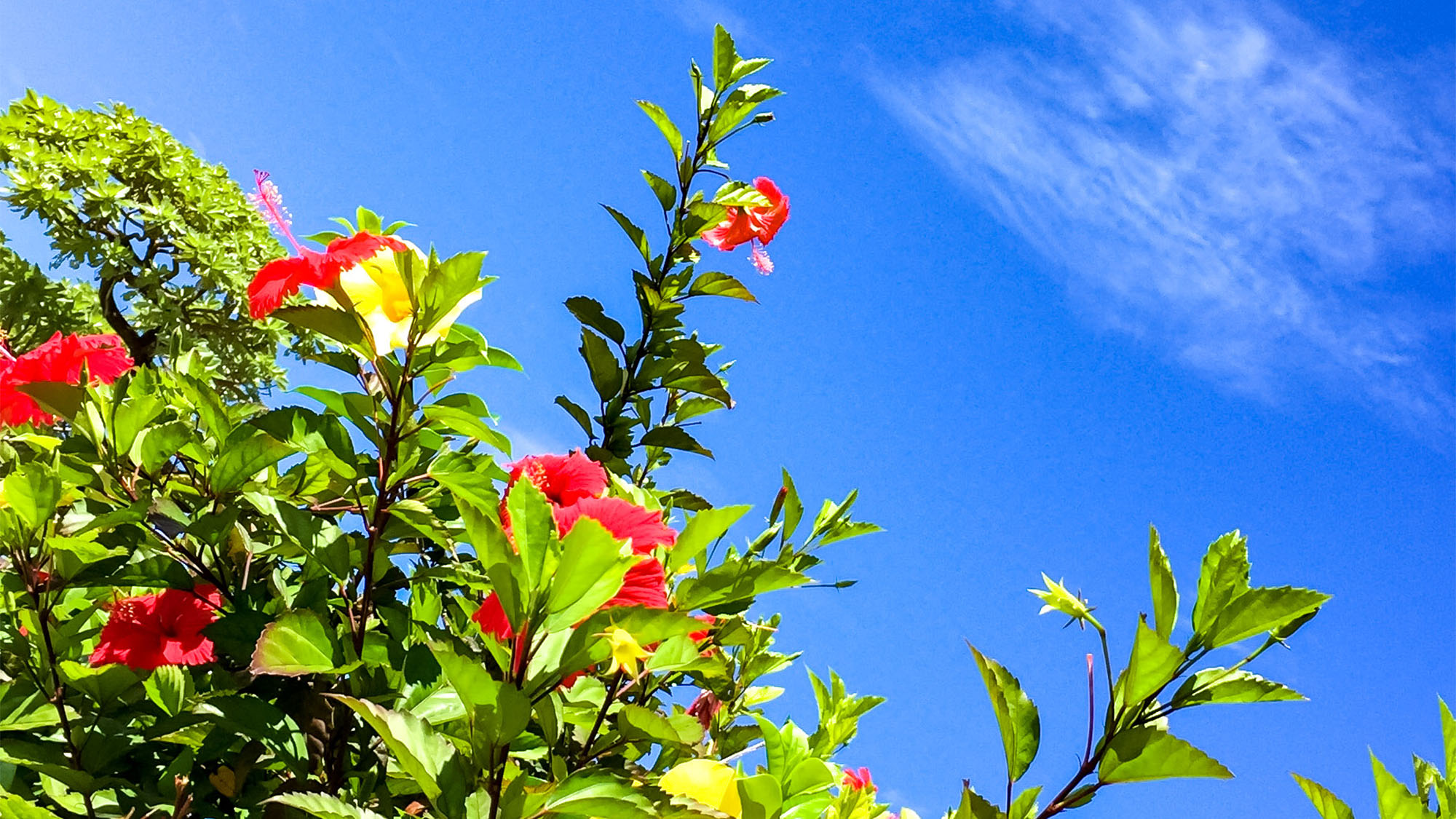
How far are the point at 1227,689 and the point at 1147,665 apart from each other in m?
0.09

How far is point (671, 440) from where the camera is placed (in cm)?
→ 218

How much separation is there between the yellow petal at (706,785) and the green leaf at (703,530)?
0.76 ft

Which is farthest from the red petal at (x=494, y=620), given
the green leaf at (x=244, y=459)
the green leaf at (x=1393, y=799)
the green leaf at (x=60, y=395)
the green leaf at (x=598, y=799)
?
the green leaf at (x=1393, y=799)

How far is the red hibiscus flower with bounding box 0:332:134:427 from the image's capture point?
1649 mm

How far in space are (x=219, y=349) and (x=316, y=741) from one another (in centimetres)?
966

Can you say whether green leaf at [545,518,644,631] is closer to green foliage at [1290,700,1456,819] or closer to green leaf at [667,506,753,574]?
green leaf at [667,506,753,574]

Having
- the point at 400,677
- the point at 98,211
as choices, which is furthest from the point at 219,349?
the point at 400,677

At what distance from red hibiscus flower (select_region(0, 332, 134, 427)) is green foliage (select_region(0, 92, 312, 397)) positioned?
777 cm

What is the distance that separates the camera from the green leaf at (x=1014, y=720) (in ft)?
3.12

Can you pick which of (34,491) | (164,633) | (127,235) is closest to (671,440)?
(164,633)

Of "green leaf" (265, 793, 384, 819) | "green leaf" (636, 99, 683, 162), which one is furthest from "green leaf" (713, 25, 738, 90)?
"green leaf" (265, 793, 384, 819)

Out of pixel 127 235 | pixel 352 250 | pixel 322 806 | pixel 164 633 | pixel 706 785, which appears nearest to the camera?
pixel 322 806

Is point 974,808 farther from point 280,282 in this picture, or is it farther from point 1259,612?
point 280,282

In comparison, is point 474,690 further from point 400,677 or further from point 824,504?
Result: point 824,504
